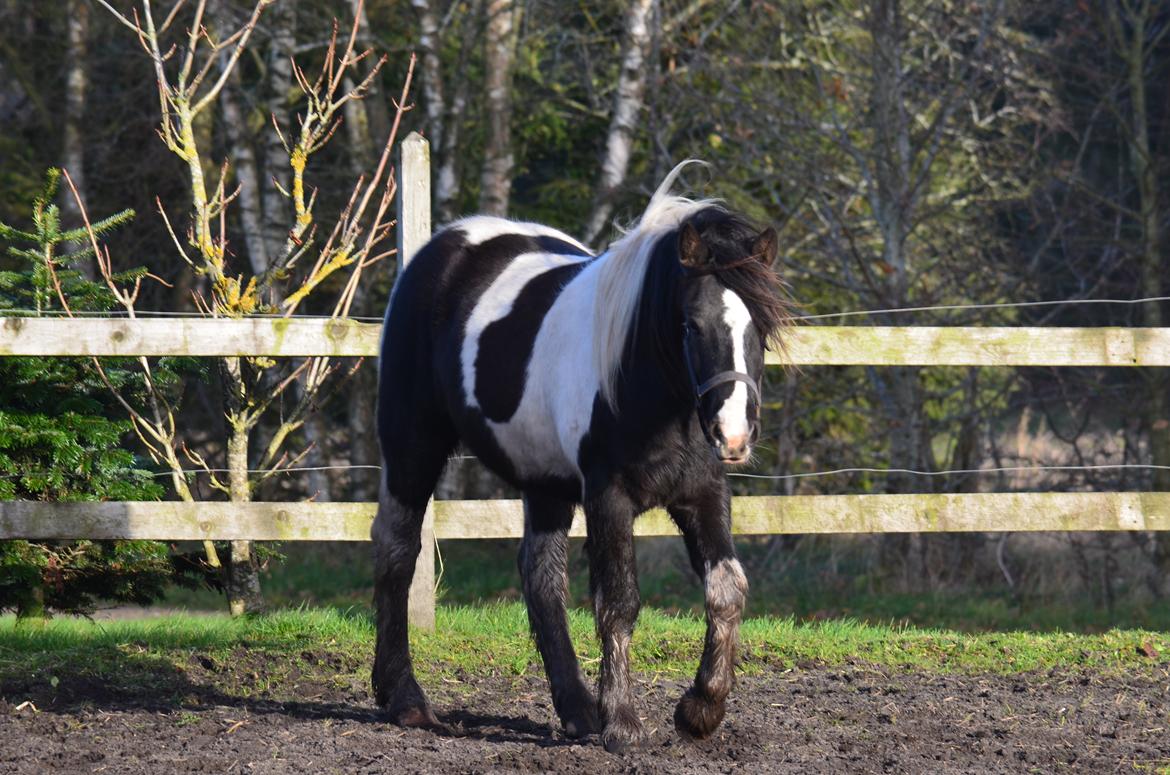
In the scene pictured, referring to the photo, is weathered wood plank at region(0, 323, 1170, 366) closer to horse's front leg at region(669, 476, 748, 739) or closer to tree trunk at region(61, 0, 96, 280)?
horse's front leg at region(669, 476, 748, 739)

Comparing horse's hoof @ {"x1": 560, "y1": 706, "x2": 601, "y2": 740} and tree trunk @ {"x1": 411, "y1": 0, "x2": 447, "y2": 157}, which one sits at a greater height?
tree trunk @ {"x1": 411, "y1": 0, "x2": 447, "y2": 157}

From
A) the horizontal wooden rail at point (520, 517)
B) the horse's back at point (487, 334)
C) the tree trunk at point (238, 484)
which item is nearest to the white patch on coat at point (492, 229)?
the horse's back at point (487, 334)

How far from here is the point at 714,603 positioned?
13.6 ft

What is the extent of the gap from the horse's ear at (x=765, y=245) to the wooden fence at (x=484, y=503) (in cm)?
178

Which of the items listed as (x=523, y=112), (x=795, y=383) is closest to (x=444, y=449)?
(x=795, y=383)

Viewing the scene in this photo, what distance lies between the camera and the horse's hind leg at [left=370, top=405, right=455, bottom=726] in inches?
203

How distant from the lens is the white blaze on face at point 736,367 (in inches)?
146

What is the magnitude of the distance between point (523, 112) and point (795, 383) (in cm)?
425

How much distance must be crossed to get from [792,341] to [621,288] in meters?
2.12

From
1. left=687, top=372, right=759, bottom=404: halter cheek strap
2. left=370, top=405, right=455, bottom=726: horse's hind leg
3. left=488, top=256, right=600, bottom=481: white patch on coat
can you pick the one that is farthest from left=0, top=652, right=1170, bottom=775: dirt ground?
left=687, top=372, right=759, bottom=404: halter cheek strap

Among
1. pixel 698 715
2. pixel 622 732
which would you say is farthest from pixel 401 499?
pixel 698 715

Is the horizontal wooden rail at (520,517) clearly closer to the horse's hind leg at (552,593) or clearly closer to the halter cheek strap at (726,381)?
the horse's hind leg at (552,593)

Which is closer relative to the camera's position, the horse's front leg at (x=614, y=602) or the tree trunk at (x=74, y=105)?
the horse's front leg at (x=614, y=602)

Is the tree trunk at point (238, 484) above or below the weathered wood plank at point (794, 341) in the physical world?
below
